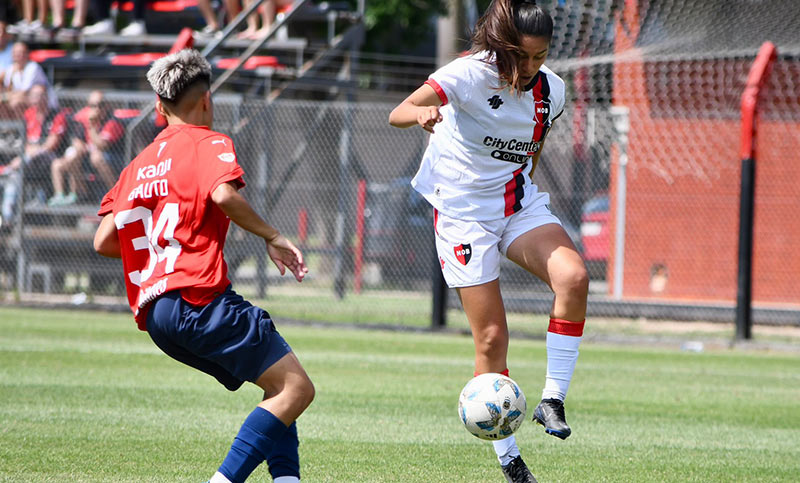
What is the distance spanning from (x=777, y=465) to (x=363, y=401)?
9.85 feet

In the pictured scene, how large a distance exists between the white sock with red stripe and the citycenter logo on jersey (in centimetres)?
87

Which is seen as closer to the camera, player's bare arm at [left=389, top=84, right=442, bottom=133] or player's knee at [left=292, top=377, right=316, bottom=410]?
player's knee at [left=292, top=377, right=316, bottom=410]

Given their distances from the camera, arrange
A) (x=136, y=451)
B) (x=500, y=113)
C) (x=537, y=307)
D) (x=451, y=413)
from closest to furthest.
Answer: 1. (x=500, y=113)
2. (x=136, y=451)
3. (x=451, y=413)
4. (x=537, y=307)

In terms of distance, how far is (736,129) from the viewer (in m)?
16.5

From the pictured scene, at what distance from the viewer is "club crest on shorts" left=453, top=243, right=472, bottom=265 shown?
17.7 feet

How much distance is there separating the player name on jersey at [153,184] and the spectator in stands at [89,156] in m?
10.8

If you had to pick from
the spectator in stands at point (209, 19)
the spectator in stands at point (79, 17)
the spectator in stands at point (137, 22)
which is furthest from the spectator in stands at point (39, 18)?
the spectator in stands at point (209, 19)

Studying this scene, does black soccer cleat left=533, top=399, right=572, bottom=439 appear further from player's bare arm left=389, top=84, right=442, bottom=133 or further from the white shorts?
A: player's bare arm left=389, top=84, right=442, bottom=133

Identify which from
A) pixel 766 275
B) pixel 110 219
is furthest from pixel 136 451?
pixel 766 275

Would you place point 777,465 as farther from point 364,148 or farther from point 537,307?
point 364,148

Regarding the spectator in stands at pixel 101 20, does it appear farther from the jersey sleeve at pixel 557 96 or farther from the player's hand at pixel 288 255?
the player's hand at pixel 288 255

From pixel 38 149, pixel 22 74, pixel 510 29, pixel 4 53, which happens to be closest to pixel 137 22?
pixel 4 53

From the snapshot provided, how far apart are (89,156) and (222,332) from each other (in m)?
11.3

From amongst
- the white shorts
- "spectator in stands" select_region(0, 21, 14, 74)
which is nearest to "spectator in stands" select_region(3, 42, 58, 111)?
"spectator in stands" select_region(0, 21, 14, 74)
